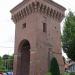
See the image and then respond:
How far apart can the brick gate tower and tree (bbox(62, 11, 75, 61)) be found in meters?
1.24

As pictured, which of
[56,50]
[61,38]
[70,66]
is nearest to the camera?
[56,50]

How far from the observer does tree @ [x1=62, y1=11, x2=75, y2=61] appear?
3400 centimetres

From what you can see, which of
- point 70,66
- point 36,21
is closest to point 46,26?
point 36,21

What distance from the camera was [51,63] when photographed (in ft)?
103

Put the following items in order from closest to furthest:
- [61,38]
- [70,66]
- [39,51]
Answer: [39,51] < [61,38] < [70,66]

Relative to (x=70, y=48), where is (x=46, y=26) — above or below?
above

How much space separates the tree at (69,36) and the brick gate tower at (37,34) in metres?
1.24

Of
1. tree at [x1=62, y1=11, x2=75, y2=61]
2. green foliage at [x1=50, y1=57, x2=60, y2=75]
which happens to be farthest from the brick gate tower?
tree at [x1=62, y1=11, x2=75, y2=61]

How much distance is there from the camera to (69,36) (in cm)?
3478

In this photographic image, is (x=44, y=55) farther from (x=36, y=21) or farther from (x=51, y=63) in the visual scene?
(x=36, y=21)

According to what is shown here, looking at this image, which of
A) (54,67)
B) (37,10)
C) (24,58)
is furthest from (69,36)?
(24,58)

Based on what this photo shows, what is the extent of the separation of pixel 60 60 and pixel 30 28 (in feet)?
19.9

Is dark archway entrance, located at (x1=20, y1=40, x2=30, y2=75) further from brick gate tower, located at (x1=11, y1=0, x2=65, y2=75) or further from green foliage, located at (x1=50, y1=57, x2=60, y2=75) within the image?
green foliage, located at (x1=50, y1=57, x2=60, y2=75)

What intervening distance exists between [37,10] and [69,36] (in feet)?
20.5
